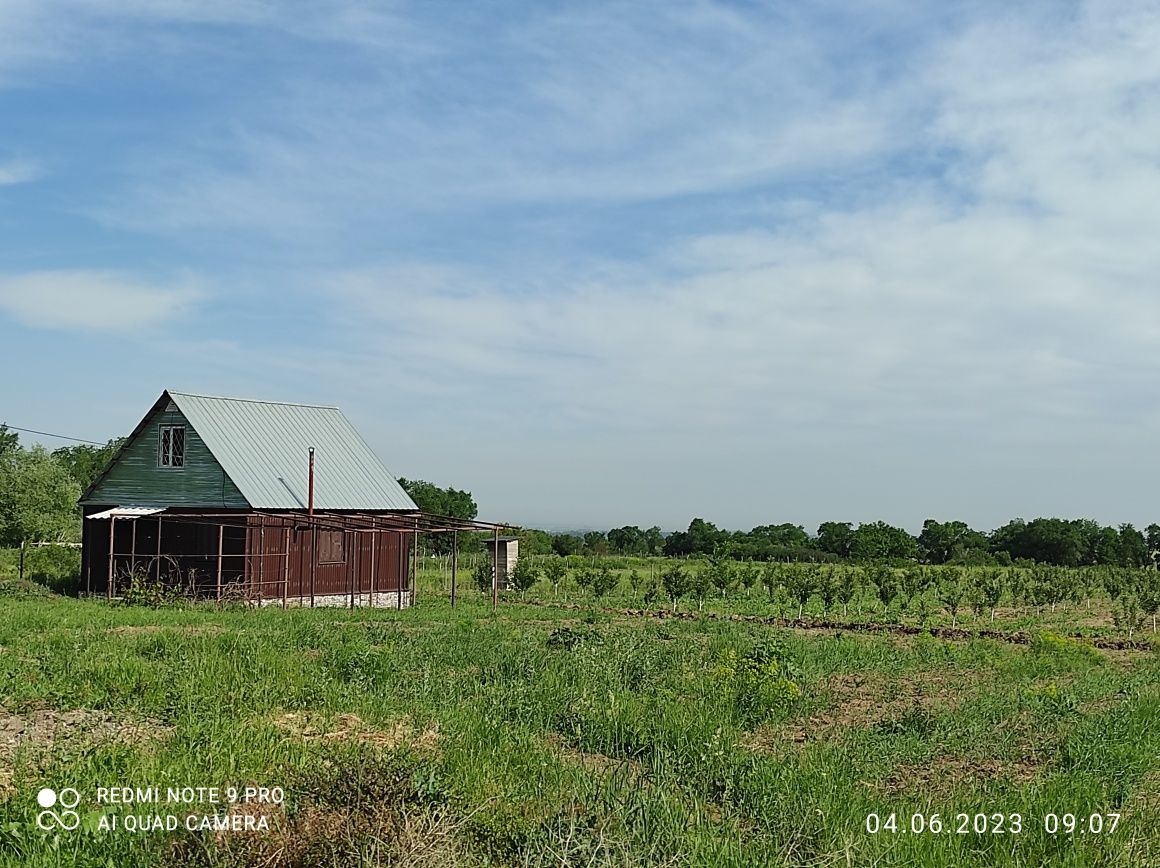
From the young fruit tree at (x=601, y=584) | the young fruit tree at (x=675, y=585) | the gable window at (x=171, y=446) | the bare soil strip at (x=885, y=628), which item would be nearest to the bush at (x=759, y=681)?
the bare soil strip at (x=885, y=628)

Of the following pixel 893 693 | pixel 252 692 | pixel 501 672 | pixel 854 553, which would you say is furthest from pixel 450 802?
pixel 854 553

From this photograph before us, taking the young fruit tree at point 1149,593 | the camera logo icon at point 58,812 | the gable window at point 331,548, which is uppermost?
the gable window at point 331,548

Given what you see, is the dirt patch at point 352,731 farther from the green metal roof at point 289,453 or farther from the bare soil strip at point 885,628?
the green metal roof at point 289,453

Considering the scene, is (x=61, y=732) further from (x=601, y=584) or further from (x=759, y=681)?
(x=601, y=584)

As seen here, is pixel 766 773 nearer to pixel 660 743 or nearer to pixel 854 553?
pixel 660 743

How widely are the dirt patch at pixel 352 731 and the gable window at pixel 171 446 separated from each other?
19.7 m

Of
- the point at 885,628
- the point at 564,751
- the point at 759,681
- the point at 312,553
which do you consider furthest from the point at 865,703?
the point at 312,553

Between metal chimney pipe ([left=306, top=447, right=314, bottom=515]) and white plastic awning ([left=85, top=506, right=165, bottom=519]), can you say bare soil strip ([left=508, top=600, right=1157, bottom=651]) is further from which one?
white plastic awning ([left=85, top=506, right=165, bottom=519])

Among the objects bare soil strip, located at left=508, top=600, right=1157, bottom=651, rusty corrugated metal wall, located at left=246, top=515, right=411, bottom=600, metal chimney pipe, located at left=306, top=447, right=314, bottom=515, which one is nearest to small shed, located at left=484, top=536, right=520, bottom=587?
rusty corrugated metal wall, located at left=246, top=515, right=411, bottom=600

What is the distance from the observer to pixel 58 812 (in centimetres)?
592

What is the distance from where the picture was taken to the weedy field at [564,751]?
5.63m

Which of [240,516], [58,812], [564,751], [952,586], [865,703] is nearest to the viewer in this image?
[58,812]

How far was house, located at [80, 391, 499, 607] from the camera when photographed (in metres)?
25.3

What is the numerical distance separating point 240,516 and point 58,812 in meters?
18.9
